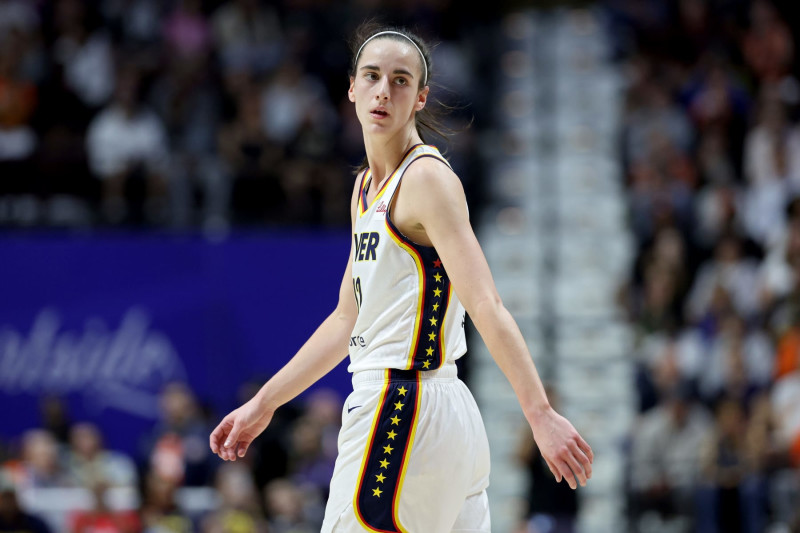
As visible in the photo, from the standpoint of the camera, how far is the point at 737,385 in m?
11.3

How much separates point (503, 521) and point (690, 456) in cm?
224

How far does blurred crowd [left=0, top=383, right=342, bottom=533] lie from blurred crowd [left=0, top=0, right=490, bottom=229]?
2306 millimetres

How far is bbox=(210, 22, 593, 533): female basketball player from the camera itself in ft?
14.0

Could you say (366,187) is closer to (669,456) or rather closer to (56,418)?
(669,456)

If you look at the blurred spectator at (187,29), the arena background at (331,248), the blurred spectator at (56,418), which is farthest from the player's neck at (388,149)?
the blurred spectator at (187,29)

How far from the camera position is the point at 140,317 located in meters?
13.4

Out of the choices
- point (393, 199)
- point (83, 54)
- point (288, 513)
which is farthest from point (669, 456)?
point (83, 54)

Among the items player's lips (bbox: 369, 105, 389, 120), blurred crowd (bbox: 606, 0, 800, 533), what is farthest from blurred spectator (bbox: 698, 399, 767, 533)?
player's lips (bbox: 369, 105, 389, 120)

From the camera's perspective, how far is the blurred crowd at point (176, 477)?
35.8ft

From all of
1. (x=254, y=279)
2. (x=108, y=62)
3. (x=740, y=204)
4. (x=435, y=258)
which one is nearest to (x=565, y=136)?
(x=740, y=204)

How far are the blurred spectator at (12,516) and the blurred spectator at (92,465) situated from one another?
1068 mm

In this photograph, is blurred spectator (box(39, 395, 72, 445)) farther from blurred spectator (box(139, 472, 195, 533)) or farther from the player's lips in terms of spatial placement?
the player's lips

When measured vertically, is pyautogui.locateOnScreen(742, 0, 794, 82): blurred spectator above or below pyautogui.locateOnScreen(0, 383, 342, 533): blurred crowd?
above

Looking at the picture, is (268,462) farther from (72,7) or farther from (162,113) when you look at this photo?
(72,7)
